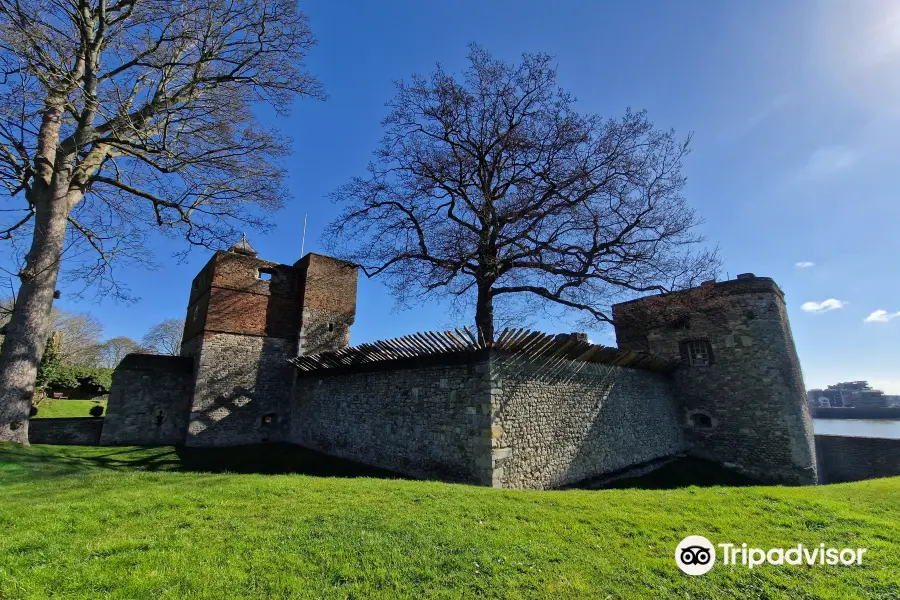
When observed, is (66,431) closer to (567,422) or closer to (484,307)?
(484,307)

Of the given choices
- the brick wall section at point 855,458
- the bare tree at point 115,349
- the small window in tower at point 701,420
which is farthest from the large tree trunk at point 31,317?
the bare tree at point 115,349

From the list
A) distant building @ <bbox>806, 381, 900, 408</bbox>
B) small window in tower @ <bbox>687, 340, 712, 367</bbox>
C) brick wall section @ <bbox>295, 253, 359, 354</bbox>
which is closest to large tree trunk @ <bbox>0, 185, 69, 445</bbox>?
brick wall section @ <bbox>295, 253, 359, 354</bbox>

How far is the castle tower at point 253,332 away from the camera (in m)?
14.0

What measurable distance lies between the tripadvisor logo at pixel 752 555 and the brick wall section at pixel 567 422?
394 centimetres

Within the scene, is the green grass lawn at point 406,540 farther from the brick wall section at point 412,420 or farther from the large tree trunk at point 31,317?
the large tree trunk at point 31,317

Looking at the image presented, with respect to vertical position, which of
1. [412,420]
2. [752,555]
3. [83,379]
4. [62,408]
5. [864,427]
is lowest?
[864,427]

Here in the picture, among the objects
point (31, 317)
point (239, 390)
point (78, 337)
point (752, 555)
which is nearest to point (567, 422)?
point (752, 555)

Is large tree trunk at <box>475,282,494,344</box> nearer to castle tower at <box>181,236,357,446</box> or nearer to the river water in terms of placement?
castle tower at <box>181,236,357,446</box>

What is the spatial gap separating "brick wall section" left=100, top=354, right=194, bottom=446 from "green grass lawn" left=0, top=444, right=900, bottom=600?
7694mm

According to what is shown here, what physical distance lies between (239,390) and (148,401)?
2.86m

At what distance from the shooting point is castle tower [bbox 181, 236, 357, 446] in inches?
553

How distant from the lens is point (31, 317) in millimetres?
9594

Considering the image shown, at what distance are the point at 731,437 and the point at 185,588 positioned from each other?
15.9m

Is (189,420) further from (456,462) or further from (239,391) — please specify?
(456,462)
